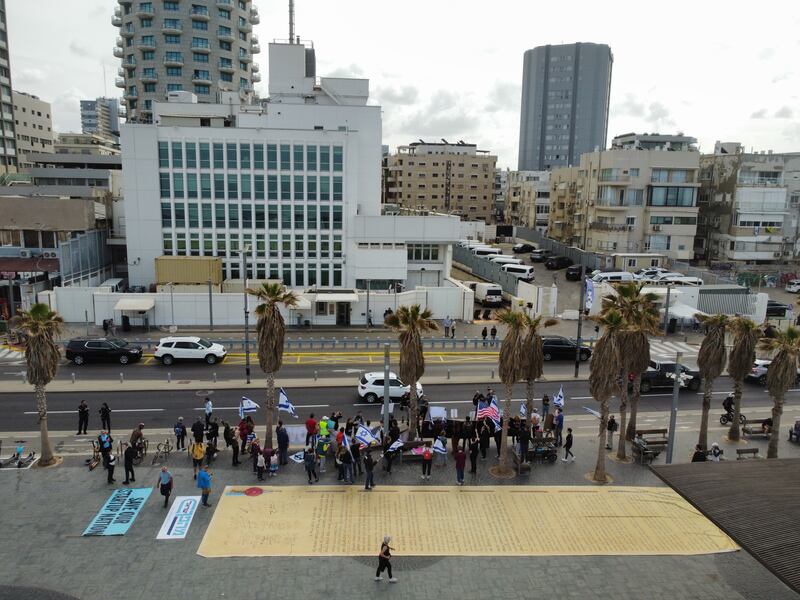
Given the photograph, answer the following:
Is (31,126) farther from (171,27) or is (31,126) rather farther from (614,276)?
(614,276)

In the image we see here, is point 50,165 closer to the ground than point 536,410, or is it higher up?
higher up

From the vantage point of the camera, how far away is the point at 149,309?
47.0 m

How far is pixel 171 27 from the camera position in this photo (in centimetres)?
9000

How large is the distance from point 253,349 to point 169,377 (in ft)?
27.8

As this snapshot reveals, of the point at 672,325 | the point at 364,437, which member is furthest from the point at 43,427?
the point at 672,325

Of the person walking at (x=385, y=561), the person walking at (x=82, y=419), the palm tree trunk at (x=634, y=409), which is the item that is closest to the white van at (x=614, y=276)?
the palm tree trunk at (x=634, y=409)

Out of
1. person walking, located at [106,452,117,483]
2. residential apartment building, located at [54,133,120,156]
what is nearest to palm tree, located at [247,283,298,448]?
person walking, located at [106,452,117,483]

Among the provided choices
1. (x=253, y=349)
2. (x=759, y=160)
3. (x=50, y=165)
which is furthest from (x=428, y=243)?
(x=50, y=165)

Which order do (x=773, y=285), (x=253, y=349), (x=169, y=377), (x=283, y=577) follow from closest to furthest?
1. (x=283, y=577)
2. (x=169, y=377)
3. (x=253, y=349)
4. (x=773, y=285)

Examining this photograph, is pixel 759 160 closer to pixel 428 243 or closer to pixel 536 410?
pixel 428 243

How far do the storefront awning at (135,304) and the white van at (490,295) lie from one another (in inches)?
1217

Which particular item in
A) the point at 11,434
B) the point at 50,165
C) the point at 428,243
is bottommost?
the point at 11,434

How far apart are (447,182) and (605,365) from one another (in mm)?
113593

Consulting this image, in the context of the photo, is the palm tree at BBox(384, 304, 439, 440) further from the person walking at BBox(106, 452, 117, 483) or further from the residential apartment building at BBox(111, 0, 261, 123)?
the residential apartment building at BBox(111, 0, 261, 123)
